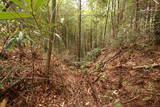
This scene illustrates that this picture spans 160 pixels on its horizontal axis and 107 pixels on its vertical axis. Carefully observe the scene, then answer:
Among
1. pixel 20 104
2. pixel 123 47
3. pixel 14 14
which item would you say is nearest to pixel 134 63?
pixel 123 47

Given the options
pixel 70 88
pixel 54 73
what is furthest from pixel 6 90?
pixel 70 88

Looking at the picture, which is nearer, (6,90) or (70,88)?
(6,90)

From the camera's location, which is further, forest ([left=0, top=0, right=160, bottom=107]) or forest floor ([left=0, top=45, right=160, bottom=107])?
forest floor ([left=0, top=45, right=160, bottom=107])

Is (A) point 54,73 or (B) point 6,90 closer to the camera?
(B) point 6,90

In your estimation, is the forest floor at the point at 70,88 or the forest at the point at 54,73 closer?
the forest at the point at 54,73

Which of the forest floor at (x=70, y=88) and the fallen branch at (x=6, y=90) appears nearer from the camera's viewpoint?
the fallen branch at (x=6, y=90)

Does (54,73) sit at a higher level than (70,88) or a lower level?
higher

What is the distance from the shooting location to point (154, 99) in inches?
61.9

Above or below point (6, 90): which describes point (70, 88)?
below

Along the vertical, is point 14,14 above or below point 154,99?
above

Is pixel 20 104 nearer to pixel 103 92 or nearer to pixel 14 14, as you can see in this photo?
pixel 14 14

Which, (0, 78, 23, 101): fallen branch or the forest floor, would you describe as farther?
the forest floor

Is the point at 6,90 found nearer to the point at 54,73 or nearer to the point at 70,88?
the point at 54,73

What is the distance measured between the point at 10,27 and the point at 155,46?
12.8 feet
